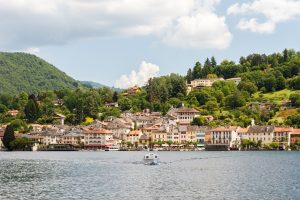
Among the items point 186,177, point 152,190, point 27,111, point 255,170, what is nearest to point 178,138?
point 27,111

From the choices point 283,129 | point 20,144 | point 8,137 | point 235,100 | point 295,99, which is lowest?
point 20,144

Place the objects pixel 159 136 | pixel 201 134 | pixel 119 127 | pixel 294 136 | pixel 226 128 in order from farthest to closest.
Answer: pixel 119 127
pixel 159 136
pixel 201 134
pixel 226 128
pixel 294 136

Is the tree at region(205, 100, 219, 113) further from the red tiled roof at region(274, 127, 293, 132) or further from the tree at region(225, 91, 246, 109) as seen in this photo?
the red tiled roof at region(274, 127, 293, 132)

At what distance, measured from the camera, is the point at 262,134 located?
526ft

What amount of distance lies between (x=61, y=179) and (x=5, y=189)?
1006 centimetres

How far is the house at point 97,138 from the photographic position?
17188 centimetres

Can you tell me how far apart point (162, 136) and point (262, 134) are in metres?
31.1

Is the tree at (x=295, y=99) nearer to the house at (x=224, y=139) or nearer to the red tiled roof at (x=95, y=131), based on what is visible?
the house at (x=224, y=139)

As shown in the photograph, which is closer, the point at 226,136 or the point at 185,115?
the point at 226,136

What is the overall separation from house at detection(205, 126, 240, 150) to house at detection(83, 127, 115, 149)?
96.7 feet

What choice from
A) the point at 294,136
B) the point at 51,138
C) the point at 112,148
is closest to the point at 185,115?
the point at 112,148

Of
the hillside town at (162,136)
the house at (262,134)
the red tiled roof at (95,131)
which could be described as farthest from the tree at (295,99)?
the red tiled roof at (95,131)

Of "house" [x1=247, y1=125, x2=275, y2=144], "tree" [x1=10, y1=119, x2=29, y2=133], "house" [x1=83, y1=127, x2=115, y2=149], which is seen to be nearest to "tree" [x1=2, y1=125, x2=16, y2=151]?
"tree" [x1=10, y1=119, x2=29, y2=133]

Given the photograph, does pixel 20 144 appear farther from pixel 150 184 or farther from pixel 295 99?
pixel 150 184
